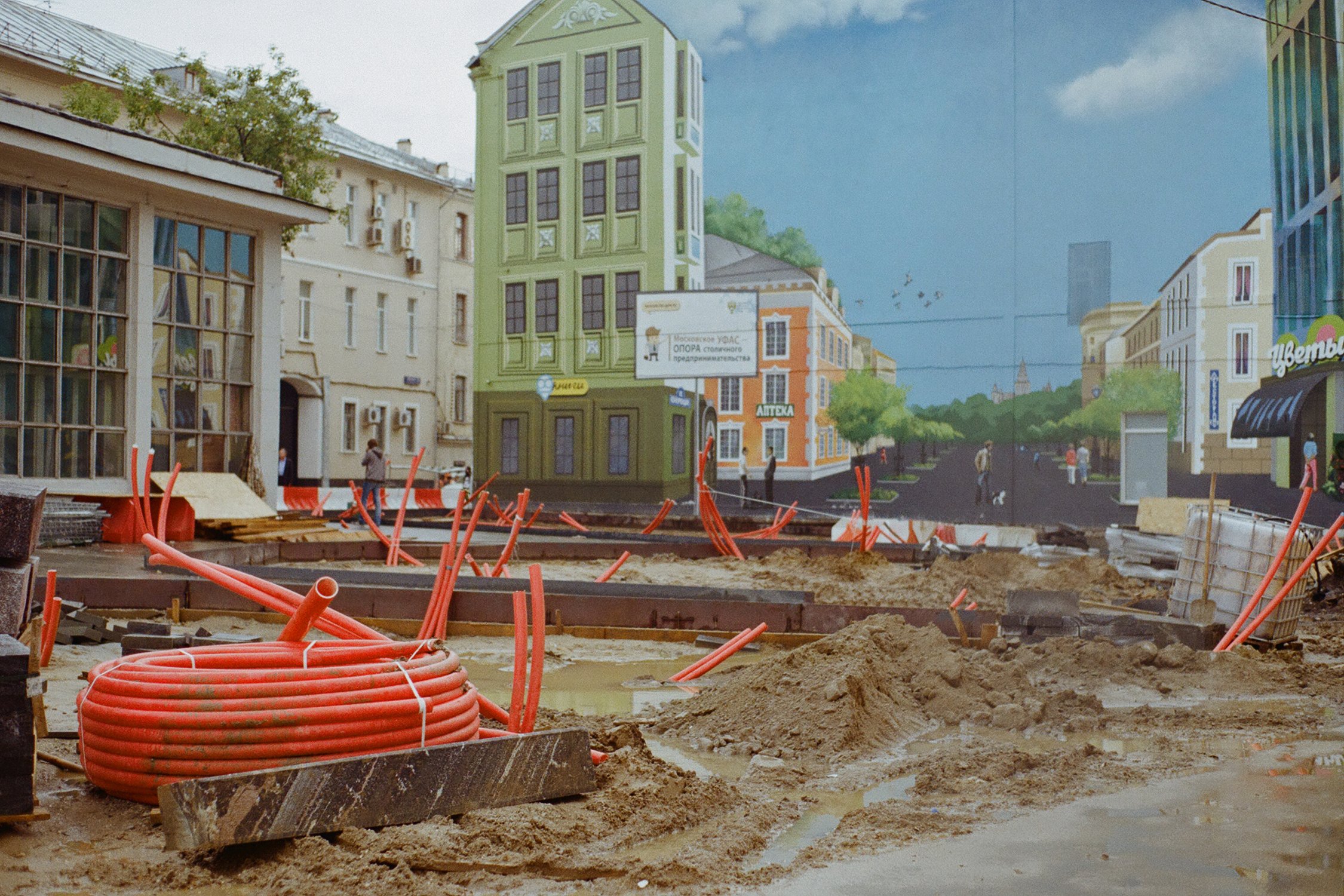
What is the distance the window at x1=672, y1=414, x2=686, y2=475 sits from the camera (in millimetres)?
27438

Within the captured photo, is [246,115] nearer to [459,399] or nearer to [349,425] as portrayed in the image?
[349,425]

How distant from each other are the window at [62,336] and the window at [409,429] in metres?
20.0

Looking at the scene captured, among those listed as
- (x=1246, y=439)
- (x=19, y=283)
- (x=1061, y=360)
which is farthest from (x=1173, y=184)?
(x=19, y=283)

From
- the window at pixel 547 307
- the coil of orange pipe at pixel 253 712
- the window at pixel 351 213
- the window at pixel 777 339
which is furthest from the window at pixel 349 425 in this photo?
the coil of orange pipe at pixel 253 712

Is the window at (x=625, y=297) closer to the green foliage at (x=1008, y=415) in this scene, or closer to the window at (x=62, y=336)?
the green foliage at (x=1008, y=415)

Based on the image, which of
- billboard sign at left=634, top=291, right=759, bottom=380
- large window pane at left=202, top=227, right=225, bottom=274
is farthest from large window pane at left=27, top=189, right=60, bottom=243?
billboard sign at left=634, top=291, right=759, bottom=380

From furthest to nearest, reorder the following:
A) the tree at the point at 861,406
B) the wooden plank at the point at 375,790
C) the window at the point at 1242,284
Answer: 1. the tree at the point at 861,406
2. the window at the point at 1242,284
3. the wooden plank at the point at 375,790

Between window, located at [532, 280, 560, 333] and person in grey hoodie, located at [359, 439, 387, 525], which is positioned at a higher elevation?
window, located at [532, 280, 560, 333]

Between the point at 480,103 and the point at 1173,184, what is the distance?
54.9 feet

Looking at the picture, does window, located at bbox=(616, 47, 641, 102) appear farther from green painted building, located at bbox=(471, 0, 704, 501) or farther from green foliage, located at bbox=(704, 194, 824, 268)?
green foliage, located at bbox=(704, 194, 824, 268)

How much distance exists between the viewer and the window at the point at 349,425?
34.2 meters

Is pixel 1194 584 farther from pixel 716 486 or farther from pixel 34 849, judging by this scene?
pixel 716 486

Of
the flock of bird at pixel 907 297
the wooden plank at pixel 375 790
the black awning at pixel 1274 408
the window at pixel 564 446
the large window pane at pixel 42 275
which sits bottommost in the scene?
the wooden plank at pixel 375 790

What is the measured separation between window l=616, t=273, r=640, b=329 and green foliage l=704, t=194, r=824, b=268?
214 cm
